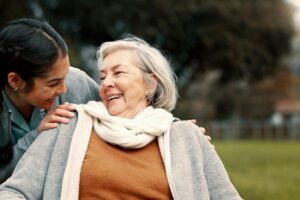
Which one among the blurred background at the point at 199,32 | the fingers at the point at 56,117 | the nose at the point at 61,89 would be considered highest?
the blurred background at the point at 199,32

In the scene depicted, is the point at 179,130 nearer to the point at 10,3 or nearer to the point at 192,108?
the point at 10,3

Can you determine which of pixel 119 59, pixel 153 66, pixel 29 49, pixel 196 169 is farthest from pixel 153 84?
pixel 29 49

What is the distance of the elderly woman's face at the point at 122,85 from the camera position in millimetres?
3389

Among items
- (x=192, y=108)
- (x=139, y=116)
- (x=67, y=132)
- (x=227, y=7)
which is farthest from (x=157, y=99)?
(x=192, y=108)

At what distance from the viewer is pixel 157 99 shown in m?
3.54

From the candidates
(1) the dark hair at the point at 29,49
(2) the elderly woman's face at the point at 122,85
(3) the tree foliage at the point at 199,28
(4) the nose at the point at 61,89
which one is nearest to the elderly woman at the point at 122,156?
(2) the elderly woman's face at the point at 122,85

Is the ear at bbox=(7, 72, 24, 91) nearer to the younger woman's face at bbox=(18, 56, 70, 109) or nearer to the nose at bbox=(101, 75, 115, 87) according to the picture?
the younger woman's face at bbox=(18, 56, 70, 109)

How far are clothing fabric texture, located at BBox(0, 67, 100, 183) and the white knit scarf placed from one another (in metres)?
0.23

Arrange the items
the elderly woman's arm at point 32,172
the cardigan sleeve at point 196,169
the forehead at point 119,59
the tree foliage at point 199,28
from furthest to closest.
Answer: the tree foliage at point 199,28 → the forehead at point 119,59 → the cardigan sleeve at point 196,169 → the elderly woman's arm at point 32,172

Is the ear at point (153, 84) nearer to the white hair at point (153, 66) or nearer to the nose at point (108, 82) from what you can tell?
the white hair at point (153, 66)

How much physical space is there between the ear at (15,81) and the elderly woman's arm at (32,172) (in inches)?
11.0

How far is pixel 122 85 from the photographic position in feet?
11.1

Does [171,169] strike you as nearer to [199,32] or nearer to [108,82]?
[108,82]

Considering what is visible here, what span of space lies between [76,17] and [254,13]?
9.58 meters
